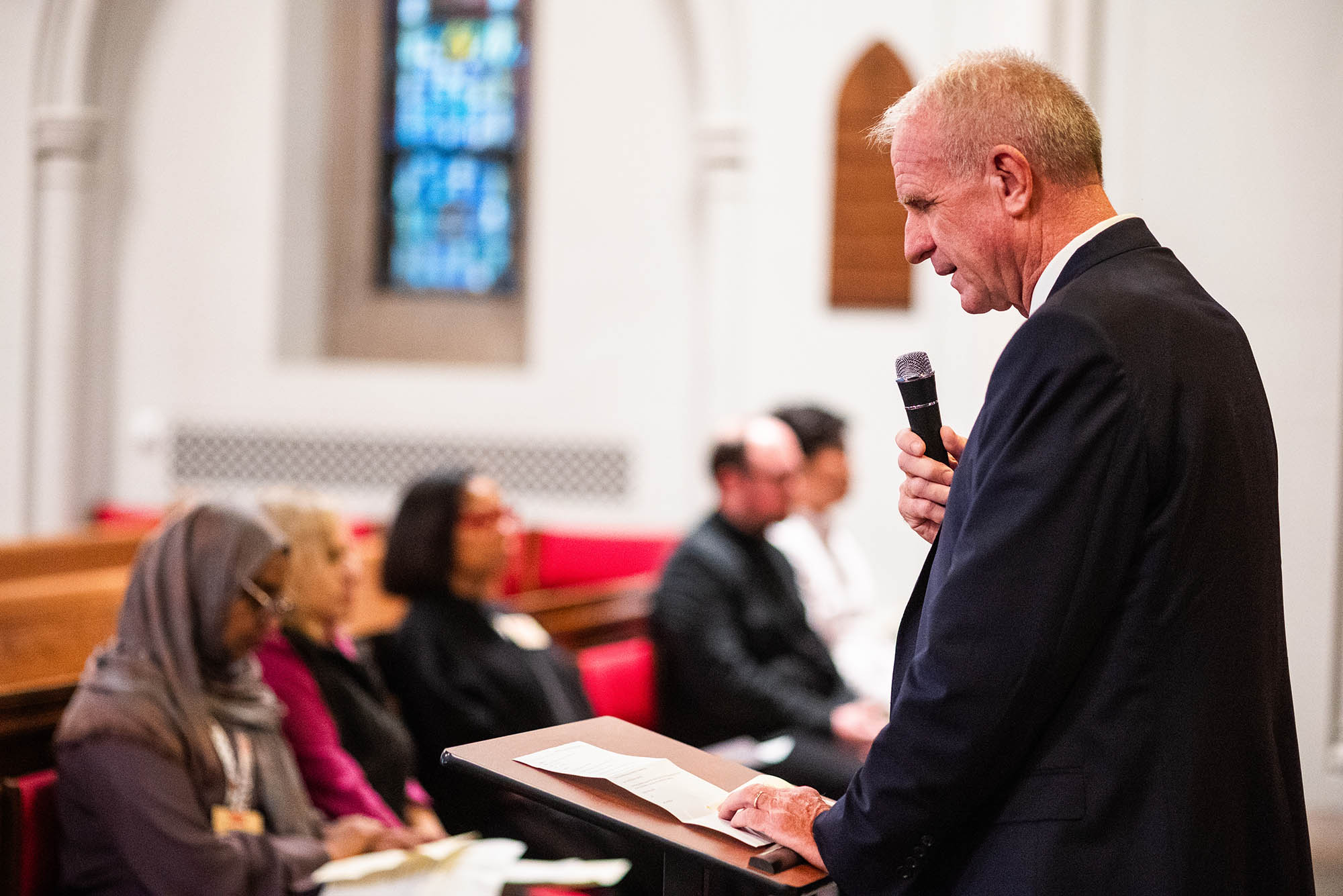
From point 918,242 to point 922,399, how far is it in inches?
7.3

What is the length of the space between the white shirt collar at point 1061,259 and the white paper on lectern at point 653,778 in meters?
0.61

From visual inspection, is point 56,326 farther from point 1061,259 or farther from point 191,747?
point 1061,259

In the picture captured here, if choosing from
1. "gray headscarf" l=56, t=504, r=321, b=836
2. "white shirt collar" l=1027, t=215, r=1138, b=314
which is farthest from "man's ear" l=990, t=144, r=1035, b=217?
"gray headscarf" l=56, t=504, r=321, b=836

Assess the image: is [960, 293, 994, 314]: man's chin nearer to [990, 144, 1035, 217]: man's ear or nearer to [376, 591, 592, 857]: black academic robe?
[990, 144, 1035, 217]: man's ear

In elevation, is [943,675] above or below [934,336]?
below

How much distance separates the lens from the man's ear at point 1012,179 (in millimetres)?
1362

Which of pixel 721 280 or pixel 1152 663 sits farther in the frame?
pixel 721 280

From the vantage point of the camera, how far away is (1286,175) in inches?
101

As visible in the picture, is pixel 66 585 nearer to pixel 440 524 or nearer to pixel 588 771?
pixel 440 524

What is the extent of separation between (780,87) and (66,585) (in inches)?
163

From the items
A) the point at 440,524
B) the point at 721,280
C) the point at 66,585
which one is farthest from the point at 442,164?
the point at 440,524

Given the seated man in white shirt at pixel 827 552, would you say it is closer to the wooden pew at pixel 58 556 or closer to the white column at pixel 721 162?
the white column at pixel 721 162

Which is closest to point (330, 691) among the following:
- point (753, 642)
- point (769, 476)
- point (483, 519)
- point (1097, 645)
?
point (483, 519)

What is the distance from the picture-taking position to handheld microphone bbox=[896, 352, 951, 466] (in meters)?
1.49
